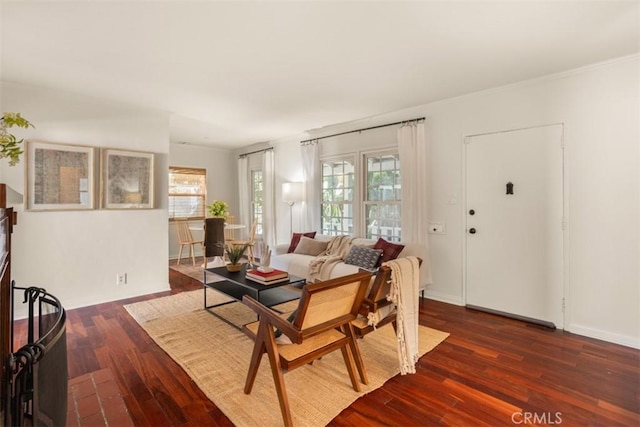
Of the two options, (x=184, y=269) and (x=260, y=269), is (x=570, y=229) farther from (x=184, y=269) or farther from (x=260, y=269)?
(x=184, y=269)

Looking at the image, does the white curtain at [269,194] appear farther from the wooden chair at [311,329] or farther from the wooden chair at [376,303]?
the wooden chair at [311,329]

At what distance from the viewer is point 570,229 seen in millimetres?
3098

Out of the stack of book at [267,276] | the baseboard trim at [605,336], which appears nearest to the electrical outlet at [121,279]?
the stack of book at [267,276]

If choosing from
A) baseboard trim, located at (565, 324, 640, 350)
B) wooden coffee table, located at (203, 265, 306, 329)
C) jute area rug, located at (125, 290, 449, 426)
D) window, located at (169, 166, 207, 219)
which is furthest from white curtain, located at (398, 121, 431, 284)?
window, located at (169, 166, 207, 219)

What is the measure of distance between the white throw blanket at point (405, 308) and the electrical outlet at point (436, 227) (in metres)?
1.80

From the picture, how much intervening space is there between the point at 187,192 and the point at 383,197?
15.2 ft

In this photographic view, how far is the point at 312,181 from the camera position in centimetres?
555

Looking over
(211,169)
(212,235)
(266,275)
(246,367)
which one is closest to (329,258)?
(266,275)

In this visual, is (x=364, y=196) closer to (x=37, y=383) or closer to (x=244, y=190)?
(x=244, y=190)

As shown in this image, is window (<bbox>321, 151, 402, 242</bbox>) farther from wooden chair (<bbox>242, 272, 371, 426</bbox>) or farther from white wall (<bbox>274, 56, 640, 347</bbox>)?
wooden chair (<bbox>242, 272, 371, 426</bbox>)

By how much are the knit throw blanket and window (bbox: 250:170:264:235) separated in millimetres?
2937

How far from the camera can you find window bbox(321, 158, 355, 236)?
5145 mm

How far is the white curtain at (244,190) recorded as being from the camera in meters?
7.32

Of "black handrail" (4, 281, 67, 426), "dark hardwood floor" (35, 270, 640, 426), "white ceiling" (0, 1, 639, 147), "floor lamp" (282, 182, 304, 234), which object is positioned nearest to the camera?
"black handrail" (4, 281, 67, 426)
